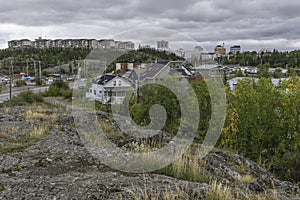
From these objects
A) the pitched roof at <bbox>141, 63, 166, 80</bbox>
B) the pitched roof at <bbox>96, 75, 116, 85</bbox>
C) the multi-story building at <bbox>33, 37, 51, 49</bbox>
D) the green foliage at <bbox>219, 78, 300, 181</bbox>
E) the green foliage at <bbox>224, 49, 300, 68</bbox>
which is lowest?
the green foliage at <bbox>219, 78, 300, 181</bbox>

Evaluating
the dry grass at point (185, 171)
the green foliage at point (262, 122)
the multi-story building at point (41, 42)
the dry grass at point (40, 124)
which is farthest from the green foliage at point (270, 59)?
the dry grass at point (185, 171)

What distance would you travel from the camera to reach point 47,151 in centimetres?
716

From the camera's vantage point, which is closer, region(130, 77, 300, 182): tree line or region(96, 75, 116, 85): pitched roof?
region(130, 77, 300, 182): tree line

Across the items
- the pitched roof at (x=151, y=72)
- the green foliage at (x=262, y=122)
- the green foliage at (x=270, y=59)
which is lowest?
the green foliage at (x=262, y=122)

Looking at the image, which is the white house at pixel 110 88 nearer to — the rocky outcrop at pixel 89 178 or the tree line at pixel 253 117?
the tree line at pixel 253 117

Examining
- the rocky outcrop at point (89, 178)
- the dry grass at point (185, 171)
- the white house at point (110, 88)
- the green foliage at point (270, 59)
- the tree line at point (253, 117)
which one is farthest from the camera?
the green foliage at point (270, 59)

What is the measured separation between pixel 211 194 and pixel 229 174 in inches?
109

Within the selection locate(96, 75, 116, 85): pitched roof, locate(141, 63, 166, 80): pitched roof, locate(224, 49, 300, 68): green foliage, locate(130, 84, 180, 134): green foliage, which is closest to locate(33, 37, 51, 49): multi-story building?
locate(224, 49, 300, 68): green foliage

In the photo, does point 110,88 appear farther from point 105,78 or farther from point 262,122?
point 262,122

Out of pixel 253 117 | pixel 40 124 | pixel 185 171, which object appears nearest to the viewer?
pixel 185 171

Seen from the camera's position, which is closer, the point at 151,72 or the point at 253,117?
the point at 253,117

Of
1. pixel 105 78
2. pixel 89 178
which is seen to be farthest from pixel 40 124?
pixel 105 78

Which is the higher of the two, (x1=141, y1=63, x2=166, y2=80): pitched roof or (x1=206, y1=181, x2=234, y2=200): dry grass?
(x1=141, y1=63, x2=166, y2=80): pitched roof

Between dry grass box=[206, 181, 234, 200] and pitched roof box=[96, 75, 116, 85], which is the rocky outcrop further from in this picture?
pitched roof box=[96, 75, 116, 85]
